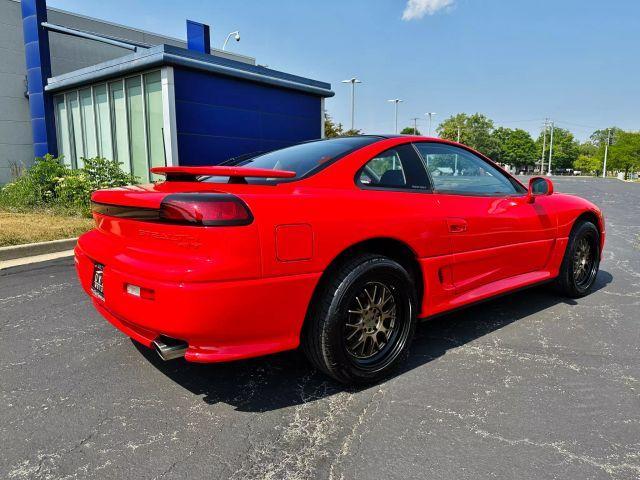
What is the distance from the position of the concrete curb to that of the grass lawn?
9.1 inches

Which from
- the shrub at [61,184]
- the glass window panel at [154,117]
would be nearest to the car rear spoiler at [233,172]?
the shrub at [61,184]

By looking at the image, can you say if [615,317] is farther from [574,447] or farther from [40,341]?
[40,341]

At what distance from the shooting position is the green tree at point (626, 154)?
80.1 meters

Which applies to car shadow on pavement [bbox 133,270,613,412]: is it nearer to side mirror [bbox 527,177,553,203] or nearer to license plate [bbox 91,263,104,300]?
license plate [bbox 91,263,104,300]

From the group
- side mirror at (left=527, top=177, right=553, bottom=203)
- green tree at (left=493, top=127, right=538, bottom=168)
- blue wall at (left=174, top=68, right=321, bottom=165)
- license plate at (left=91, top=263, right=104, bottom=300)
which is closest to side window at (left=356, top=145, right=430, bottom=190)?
side mirror at (left=527, top=177, right=553, bottom=203)

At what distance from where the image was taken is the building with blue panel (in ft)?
33.4

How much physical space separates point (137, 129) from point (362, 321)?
1014cm

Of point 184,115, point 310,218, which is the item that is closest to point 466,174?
point 310,218

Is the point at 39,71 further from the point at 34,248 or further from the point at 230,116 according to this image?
the point at 34,248

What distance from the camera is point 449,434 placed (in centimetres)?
224

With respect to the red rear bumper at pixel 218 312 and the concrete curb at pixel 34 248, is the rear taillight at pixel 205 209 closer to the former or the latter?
the red rear bumper at pixel 218 312

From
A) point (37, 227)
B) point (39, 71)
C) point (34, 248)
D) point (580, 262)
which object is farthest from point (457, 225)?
point (39, 71)

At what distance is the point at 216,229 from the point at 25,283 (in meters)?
3.90

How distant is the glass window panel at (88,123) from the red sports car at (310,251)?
10.2 m
